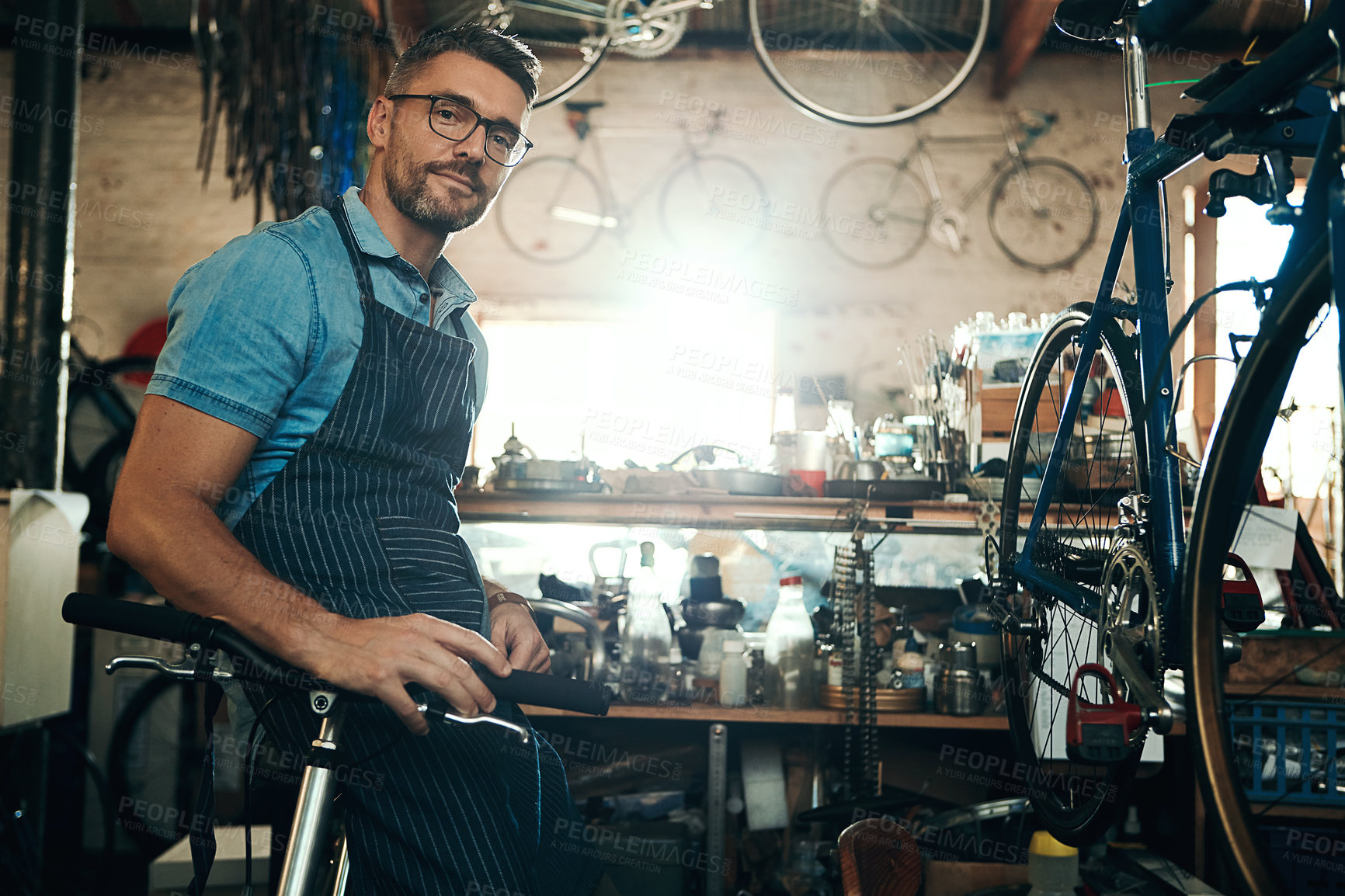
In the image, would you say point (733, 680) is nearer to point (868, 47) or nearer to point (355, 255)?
point (355, 255)

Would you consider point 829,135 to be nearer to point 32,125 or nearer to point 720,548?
point 720,548

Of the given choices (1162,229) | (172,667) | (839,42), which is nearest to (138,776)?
(172,667)

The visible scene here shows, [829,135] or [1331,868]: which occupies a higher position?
[829,135]

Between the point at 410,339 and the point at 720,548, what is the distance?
2.00 m

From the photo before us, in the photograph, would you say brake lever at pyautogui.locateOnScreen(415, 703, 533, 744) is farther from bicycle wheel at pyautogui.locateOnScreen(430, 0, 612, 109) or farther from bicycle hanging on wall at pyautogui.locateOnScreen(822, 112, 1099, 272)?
bicycle hanging on wall at pyautogui.locateOnScreen(822, 112, 1099, 272)

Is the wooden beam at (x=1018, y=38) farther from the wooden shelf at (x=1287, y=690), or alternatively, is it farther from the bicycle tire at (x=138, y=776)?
the bicycle tire at (x=138, y=776)

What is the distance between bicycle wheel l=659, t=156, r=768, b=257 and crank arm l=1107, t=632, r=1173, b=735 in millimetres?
3971

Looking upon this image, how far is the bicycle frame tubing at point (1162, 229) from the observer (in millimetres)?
919

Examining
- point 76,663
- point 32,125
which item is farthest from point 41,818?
point 32,125

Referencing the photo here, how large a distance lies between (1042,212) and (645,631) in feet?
11.8

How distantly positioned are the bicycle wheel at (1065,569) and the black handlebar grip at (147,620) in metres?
1.16

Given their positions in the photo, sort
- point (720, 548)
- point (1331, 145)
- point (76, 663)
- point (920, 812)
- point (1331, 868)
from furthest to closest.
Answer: point (76, 663), point (720, 548), point (920, 812), point (1331, 868), point (1331, 145)

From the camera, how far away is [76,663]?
3.83 m

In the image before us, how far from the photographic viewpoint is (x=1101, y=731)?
1159 millimetres
